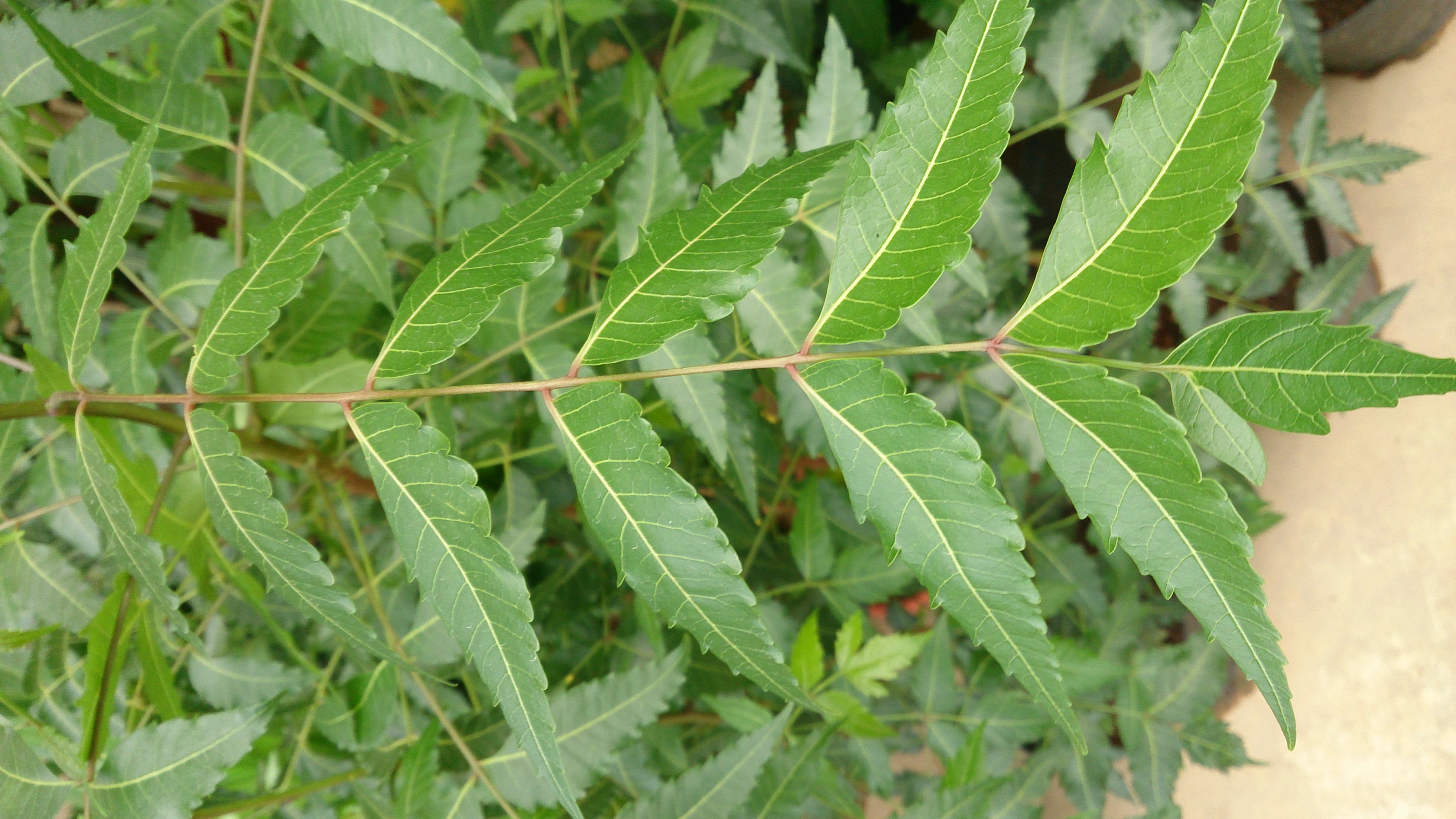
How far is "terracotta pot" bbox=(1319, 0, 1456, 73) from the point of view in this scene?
3.94 ft

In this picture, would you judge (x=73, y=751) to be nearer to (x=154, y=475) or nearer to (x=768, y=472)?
(x=154, y=475)

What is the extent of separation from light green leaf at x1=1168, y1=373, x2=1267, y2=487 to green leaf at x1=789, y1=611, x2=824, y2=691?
476mm

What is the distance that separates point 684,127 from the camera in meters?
1.00

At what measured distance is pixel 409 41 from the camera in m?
0.54

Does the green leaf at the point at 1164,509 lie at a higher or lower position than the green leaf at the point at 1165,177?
lower

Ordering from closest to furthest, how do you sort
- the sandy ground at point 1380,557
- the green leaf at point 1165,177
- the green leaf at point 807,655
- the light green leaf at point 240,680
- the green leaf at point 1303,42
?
the green leaf at point 1165,177 → the light green leaf at point 240,680 → the green leaf at point 807,655 → the green leaf at point 1303,42 → the sandy ground at point 1380,557

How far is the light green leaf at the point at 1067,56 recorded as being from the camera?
2.95ft

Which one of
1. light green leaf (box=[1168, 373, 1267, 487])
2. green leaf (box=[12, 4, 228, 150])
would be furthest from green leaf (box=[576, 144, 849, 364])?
green leaf (box=[12, 4, 228, 150])

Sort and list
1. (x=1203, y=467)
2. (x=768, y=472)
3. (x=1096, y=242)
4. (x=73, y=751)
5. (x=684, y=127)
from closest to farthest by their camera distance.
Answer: (x=1096, y=242)
(x=73, y=751)
(x=768, y=472)
(x=684, y=127)
(x=1203, y=467)

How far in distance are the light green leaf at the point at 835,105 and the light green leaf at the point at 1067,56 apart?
365mm

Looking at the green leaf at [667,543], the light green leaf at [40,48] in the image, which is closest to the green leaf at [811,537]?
the green leaf at [667,543]

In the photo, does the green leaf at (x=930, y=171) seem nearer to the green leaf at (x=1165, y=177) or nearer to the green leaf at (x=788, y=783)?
the green leaf at (x=1165, y=177)

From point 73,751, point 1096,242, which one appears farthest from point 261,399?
point 1096,242

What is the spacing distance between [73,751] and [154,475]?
0.19 meters
